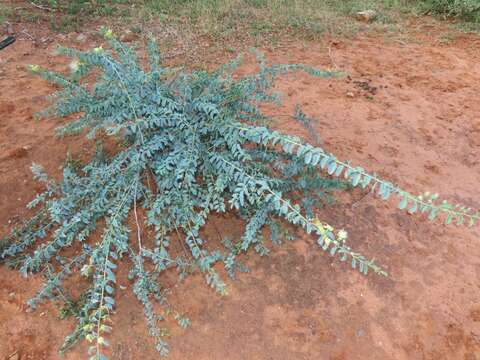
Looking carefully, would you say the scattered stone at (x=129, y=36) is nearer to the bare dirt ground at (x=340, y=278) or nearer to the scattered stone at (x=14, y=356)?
the bare dirt ground at (x=340, y=278)

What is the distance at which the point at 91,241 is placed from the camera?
2.15 m

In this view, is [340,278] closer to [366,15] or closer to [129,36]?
[129,36]

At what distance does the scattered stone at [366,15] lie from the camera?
224 inches

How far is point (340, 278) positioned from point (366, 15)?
4.79m

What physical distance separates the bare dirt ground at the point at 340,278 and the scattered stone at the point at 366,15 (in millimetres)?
2557

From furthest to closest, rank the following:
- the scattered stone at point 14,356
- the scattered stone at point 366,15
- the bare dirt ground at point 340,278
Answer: the scattered stone at point 366,15
the bare dirt ground at point 340,278
the scattered stone at point 14,356

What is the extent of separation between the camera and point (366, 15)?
5.68 metres

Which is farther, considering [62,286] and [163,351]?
[62,286]

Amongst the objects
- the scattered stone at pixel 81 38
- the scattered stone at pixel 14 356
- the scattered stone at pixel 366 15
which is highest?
the scattered stone at pixel 81 38

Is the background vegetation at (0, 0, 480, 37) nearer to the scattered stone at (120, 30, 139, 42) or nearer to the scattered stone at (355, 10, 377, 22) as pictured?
the scattered stone at (355, 10, 377, 22)

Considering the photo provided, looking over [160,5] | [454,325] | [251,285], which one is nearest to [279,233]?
[251,285]

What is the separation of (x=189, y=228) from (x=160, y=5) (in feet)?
14.4

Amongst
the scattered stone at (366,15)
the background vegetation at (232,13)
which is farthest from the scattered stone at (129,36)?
the scattered stone at (366,15)

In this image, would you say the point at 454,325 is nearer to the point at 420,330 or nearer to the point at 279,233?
the point at 420,330
